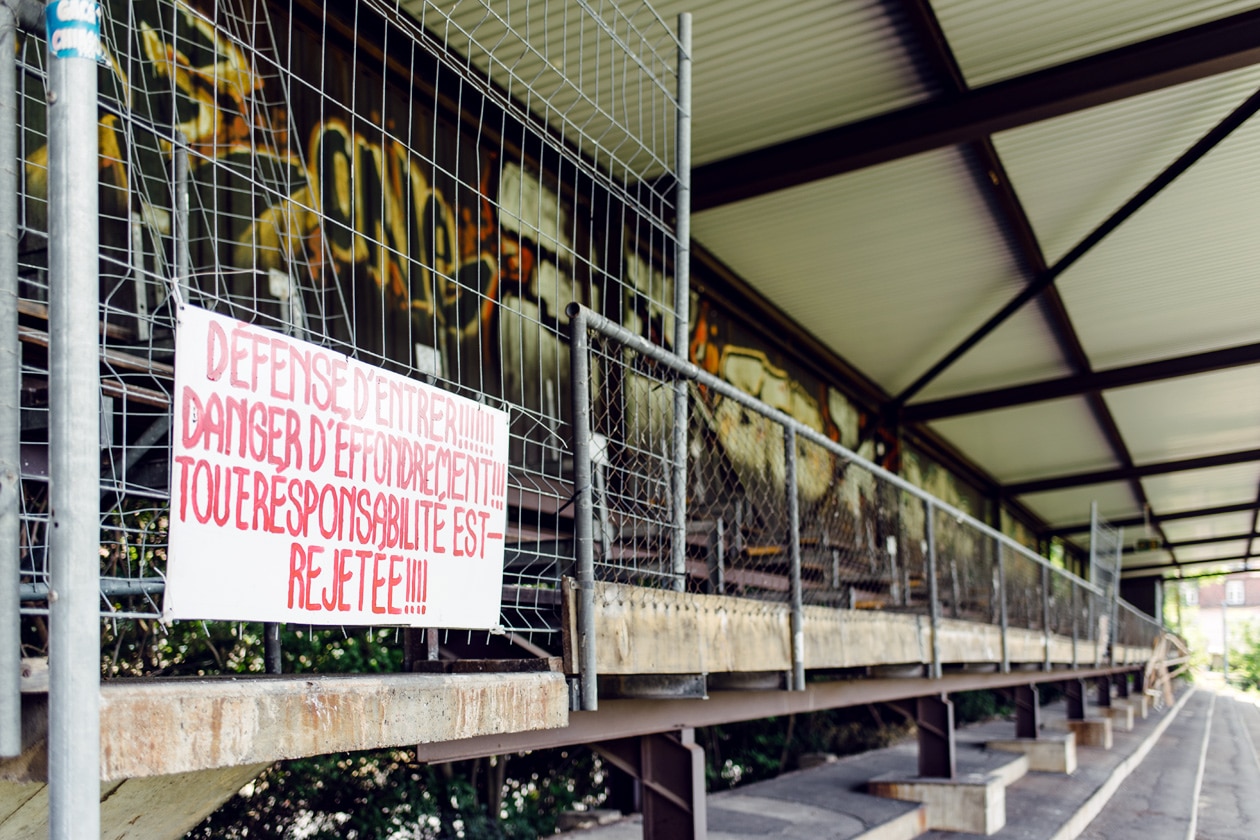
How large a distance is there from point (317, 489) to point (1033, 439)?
21.1 metres

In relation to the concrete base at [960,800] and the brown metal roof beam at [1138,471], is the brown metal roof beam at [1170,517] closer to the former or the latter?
the brown metal roof beam at [1138,471]

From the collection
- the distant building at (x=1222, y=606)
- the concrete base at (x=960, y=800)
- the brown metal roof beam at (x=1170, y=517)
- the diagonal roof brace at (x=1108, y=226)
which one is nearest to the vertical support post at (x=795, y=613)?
the concrete base at (x=960, y=800)

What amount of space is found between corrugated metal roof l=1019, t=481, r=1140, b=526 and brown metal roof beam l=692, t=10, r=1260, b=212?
62.2ft

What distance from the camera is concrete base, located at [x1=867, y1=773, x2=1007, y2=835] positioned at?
8781 millimetres

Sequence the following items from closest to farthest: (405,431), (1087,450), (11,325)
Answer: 1. (11,325)
2. (405,431)
3. (1087,450)

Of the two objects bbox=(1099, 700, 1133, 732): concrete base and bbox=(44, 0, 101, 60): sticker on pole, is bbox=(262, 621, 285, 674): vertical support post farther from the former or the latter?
bbox=(1099, 700, 1133, 732): concrete base

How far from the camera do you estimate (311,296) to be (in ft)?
23.2

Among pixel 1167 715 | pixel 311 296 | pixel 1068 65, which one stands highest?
pixel 1068 65

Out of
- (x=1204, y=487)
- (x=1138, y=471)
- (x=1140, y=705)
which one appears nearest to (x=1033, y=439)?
(x=1138, y=471)

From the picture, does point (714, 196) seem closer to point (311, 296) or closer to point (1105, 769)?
point (311, 296)

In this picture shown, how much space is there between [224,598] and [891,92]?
8.23 meters

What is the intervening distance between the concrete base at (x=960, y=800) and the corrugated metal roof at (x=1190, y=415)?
1106 centimetres

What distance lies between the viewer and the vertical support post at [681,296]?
438 centimetres

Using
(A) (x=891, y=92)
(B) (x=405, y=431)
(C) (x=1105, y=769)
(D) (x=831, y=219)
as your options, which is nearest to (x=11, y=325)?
(B) (x=405, y=431)
